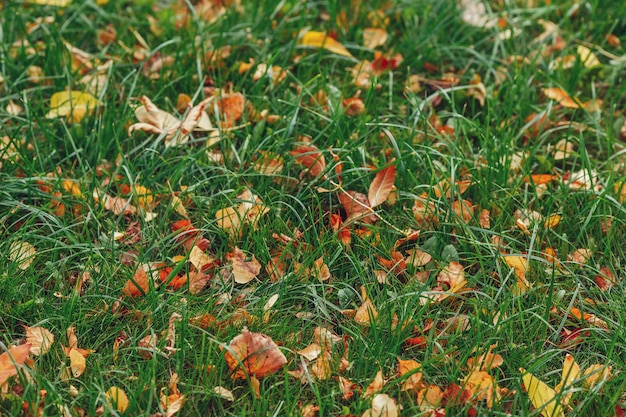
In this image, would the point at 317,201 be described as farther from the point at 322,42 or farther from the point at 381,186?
the point at 322,42

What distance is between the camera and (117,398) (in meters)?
2.08

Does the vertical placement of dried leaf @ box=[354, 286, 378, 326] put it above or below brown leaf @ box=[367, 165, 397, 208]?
below

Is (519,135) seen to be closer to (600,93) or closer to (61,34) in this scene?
(600,93)

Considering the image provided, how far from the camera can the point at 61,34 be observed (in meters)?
3.43

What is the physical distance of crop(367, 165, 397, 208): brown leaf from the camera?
271cm

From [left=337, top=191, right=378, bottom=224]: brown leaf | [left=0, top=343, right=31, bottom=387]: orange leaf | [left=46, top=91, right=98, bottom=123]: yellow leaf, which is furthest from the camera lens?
[left=46, top=91, right=98, bottom=123]: yellow leaf

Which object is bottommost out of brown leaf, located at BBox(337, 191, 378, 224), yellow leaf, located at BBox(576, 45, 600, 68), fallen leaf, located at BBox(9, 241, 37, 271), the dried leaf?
the dried leaf

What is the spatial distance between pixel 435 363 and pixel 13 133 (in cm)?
179

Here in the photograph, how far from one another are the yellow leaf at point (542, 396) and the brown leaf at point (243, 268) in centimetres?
89

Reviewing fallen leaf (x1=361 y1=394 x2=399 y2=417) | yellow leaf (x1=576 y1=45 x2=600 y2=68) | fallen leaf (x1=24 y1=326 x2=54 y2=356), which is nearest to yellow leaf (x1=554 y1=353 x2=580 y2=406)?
fallen leaf (x1=361 y1=394 x2=399 y2=417)

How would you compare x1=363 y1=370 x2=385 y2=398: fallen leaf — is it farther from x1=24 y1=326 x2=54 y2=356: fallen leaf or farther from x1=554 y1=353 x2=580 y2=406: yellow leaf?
x1=24 y1=326 x2=54 y2=356: fallen leaf

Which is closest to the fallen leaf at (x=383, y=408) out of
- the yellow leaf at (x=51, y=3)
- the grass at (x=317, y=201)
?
the grass at (x=317, y=201)

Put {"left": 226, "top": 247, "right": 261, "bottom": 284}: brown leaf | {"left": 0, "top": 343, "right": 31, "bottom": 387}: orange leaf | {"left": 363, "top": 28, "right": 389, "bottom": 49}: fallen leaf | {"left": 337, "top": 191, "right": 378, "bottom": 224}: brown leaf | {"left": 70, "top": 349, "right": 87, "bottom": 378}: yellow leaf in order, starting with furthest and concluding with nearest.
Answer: {"left": 363, "top": 28, "right": 389, "bottom": 49}: fallen leaf → {"left": 337, "top": 191, "right": 378, "bottom": 224}: brown leaf → {"left": 226, "top": 247, "right": 261, "bottom": 284}: brown leaf → {"left": 70, "top": 349, "right": 87, "bottom": 378}: yellow leaf → {"left": 0, "top": 343, "right": 31, "bottom": 387}: orange leaf

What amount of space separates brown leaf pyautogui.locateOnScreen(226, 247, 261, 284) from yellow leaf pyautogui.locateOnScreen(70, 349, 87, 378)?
1.77 ft
